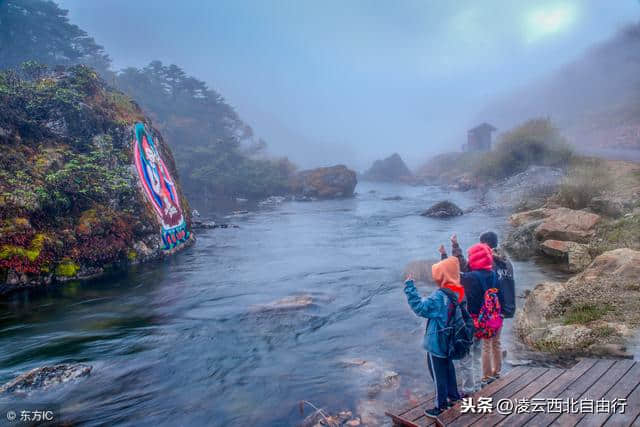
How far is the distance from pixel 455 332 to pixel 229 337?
6.27 m

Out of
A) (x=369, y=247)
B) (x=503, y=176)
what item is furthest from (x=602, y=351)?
(x=503, y=176)

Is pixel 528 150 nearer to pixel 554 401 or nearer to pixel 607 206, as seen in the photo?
pixel 607 206

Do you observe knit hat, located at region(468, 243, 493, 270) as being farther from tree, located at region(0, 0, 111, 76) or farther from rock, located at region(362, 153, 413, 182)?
rock, located at region(362, 153, 413, 182)

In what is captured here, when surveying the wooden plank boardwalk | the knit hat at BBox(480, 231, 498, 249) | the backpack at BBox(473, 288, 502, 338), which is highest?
the knit hat at BBox(480, 231, 498, 249)

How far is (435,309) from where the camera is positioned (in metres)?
4.54

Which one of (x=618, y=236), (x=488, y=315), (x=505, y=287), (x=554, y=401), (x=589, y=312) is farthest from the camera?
(x=618, y=236)

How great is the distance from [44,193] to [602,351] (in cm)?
1629

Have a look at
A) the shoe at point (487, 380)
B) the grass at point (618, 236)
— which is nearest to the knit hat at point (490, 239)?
the shoe at point (487, 380)

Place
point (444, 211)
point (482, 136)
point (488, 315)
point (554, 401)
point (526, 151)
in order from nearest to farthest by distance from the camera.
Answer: point (554, 401) < point (488, 315) < point (444, 211) < point (526, 151) < point (482, 136)

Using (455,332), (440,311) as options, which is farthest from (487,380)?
(440,311)

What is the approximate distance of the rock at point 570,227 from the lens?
13.9 metres

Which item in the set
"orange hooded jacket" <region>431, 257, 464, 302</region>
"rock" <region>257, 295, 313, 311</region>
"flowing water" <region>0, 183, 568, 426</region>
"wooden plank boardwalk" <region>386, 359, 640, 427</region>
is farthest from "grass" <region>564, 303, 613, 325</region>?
"rock" <region>257, 295, 313, 311</region>

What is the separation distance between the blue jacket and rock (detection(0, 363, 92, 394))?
21.8 feet

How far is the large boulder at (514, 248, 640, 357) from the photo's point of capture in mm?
6543
